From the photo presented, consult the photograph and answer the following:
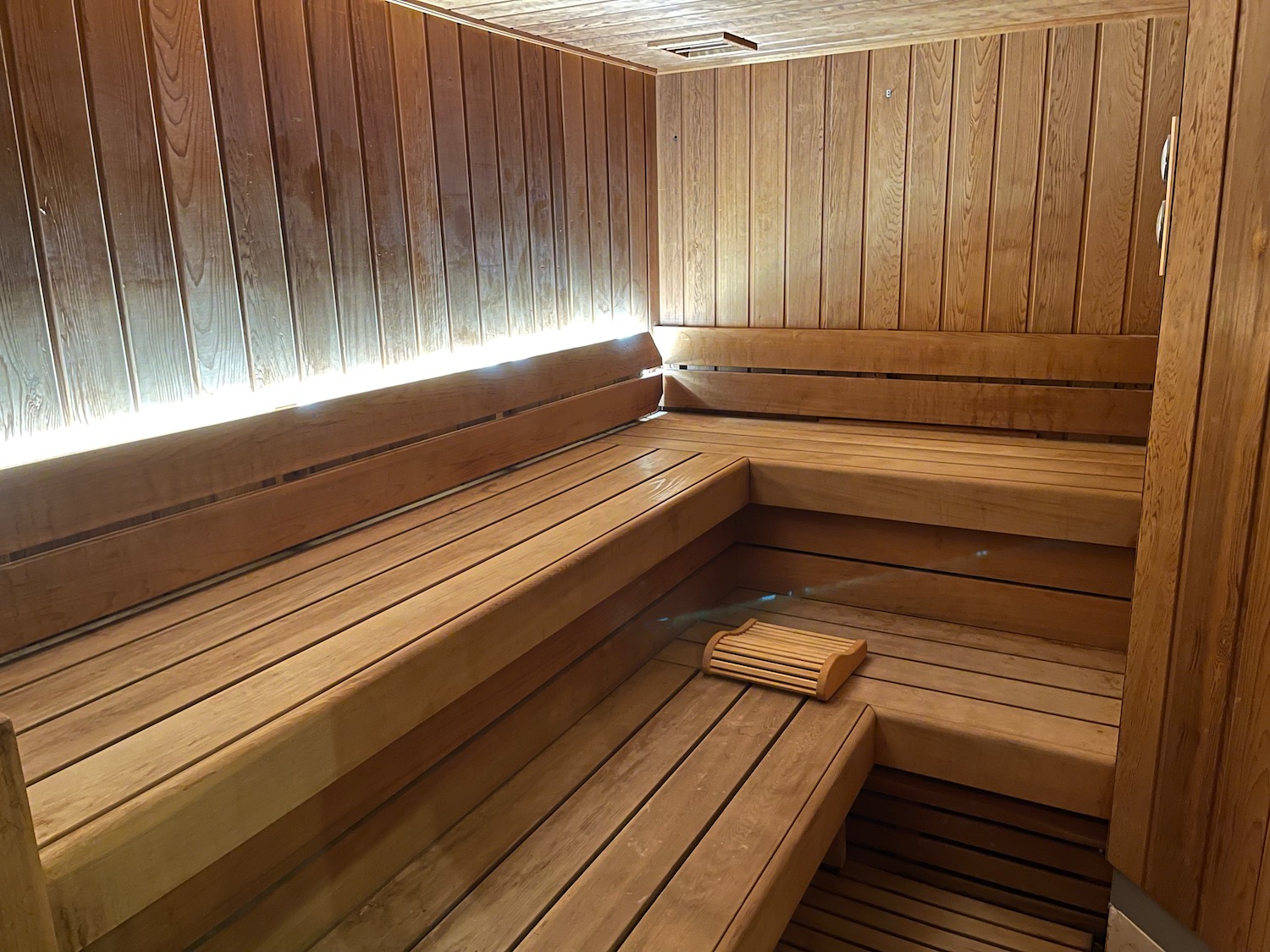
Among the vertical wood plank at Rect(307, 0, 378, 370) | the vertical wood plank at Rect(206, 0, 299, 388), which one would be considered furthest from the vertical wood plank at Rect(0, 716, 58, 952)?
the vertical wood plank at Rect(307, 0, 378, 370)

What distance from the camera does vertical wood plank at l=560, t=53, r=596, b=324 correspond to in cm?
324

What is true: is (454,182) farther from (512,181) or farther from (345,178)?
(345,178)

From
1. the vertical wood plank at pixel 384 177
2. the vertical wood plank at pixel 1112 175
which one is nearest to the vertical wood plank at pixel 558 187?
the vertical wood plank at pixel 384 177

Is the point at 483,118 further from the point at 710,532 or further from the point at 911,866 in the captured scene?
the point at 911,866

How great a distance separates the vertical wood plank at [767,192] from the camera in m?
3.54

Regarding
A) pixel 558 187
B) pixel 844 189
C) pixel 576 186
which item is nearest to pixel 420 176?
pixel 558 187

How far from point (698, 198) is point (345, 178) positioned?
1.70m

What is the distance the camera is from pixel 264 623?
183 centimetres

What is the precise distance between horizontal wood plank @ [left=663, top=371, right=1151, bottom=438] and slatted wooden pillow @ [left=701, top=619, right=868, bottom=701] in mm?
1057

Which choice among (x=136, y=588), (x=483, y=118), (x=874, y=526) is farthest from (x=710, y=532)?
(x=136, y=588)

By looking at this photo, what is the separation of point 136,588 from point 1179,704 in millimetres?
2043

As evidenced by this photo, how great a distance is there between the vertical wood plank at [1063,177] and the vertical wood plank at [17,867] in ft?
10.3

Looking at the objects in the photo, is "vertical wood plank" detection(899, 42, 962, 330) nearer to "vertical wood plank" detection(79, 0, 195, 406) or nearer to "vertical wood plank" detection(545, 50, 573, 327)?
"vertical wood plank" detection(545, 50, 573, 327)

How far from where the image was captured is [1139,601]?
73.5 inches
